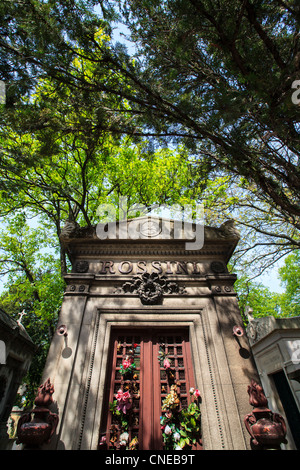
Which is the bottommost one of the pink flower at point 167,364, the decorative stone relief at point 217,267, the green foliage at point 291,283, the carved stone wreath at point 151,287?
the pink flower at point 167,364

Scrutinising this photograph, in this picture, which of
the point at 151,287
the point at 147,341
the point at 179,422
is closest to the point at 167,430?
the point at 179,422

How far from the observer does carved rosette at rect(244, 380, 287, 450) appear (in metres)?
3.58

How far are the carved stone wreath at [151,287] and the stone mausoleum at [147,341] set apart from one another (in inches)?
1.0

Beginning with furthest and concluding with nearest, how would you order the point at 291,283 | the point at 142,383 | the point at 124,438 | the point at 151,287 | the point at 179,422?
the point at 291,283, the point at 151,287, the point at 142,383, the point at 179,422, the point at 124,438

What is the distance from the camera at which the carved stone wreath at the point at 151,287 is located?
18.1ft

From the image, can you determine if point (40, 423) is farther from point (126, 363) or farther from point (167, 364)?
point (167, 364)

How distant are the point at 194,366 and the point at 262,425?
1.45 metres

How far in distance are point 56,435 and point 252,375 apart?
12.7ft

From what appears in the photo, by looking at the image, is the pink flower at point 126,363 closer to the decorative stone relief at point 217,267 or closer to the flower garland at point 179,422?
the flower garland at point 179,422

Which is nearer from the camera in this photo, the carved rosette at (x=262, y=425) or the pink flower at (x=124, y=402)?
the carved rosette at (x=262, y=425)

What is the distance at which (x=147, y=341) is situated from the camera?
5246 mm

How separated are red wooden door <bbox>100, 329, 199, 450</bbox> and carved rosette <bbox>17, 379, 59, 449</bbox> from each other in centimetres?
98

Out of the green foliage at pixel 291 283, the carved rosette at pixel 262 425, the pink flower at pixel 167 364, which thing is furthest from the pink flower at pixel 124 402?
the green foliage at pixel 291 283
